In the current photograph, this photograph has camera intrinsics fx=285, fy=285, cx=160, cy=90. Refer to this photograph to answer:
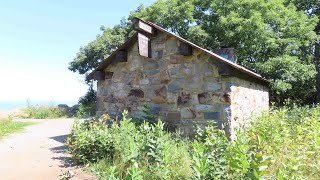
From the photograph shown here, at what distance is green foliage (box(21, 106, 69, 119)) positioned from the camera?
62.9ft

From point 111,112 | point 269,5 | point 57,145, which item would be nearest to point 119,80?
point 111,112

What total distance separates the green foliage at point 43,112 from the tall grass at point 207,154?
13112 mm

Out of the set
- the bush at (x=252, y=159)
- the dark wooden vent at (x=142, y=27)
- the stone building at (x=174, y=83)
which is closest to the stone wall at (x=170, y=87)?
the stone building at (x=174, y=83)

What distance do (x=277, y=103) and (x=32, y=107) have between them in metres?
16.2

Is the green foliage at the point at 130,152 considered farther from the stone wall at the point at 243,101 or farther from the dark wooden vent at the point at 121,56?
the dark wooden vent at the point at 121,56

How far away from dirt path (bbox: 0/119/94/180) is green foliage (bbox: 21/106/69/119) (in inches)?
354

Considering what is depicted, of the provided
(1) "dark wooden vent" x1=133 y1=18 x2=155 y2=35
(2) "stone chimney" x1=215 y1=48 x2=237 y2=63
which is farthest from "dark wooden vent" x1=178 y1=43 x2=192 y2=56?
(2) "stone chimney" x1=215 y1=48 x2=237 y2=63

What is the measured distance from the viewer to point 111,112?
352 inches

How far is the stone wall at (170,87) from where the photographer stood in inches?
277

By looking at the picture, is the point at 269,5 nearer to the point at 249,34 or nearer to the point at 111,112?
the point at 249,34

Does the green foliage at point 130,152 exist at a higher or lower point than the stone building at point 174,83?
lower

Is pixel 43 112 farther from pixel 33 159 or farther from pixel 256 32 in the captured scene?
pixel 256 32

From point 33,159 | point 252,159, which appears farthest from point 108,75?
point 252,159

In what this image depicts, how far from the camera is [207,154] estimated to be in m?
3.83
